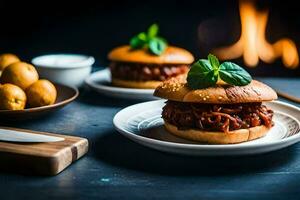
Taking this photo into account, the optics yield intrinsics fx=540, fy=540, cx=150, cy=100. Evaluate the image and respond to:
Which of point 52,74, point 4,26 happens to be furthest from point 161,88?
point 4,26

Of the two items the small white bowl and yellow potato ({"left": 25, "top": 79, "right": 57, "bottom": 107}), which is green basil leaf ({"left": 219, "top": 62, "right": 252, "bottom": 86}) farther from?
the small white bowl

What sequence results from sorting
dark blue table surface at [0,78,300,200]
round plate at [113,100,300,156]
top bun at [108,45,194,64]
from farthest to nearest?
top bun at [108,45,194,64]
round plate at [113,100,300,156]
dark blue table surface at [0,78,300,200]

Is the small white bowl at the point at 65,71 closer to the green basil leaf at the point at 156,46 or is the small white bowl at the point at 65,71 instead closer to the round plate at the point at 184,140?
the green basil leaf at the point at 156,46

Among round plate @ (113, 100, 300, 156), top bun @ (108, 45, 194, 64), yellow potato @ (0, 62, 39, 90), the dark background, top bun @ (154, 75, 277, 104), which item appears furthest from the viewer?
the dark background

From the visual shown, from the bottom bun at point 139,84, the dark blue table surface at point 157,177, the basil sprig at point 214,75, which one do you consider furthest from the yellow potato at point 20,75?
the basil sprig at point 214,75

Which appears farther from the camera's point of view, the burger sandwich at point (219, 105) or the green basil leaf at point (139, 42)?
the green basil leaf at point (139, 42)

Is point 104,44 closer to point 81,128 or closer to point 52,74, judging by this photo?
point 52,74

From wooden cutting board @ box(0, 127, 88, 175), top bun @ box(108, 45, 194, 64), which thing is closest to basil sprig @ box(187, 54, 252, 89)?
wooden cutting board @ box(0, 127, 88, 175)

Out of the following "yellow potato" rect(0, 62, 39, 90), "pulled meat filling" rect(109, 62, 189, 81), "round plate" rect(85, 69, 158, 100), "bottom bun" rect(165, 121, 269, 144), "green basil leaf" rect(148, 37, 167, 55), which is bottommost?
"round plate" rect(85, 69, 158, 100)
